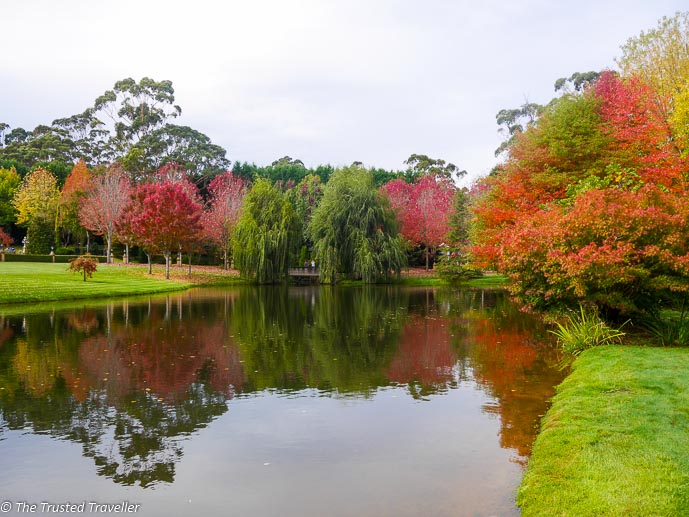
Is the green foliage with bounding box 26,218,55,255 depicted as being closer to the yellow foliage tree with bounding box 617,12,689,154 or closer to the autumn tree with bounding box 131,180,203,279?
the autumn tree with bounding box 131,180,203,279

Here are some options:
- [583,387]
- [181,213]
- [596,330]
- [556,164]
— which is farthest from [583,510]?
[181,213]

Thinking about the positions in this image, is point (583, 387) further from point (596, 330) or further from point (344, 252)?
point (344, 252)

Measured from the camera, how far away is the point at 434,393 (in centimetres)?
954

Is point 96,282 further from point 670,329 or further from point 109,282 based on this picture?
point 670,329

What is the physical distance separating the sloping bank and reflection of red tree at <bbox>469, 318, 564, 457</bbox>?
0.94 feet

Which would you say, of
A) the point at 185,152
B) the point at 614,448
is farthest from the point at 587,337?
the point at 185,152

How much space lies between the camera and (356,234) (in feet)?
133

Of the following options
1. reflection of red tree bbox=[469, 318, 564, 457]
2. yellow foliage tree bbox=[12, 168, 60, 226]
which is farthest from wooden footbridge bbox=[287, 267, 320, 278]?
reflection of red tree bbox=[469, 318, 564, 457]

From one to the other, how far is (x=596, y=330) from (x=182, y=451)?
9820 mm

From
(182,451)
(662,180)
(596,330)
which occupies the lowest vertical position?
(182,451)

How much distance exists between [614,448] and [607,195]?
8404 millimetres

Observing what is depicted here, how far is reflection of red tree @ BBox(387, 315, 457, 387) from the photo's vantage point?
1069cm

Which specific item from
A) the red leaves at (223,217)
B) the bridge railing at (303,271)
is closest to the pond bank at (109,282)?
the red leaves at (223,217)

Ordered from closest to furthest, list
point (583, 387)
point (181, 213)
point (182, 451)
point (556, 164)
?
point (182, 451)
point (583, 387)
point (556, 164)
point (181, 213)
